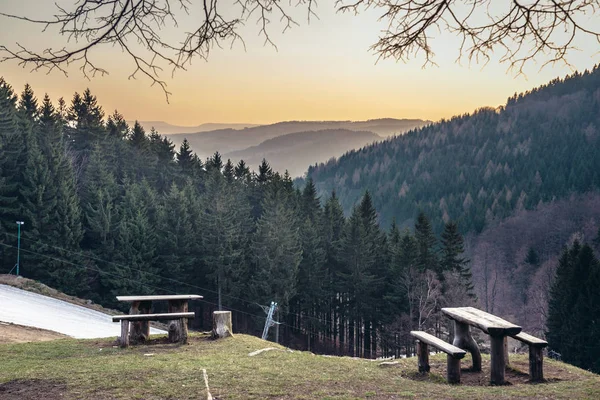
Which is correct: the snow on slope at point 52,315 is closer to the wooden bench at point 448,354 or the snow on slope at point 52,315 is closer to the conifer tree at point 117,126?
the wooden bench at point 448,354

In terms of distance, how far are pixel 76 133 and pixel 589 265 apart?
1880 inches

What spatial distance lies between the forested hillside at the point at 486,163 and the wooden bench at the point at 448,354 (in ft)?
314

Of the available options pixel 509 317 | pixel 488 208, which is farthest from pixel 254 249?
pixel 488 208

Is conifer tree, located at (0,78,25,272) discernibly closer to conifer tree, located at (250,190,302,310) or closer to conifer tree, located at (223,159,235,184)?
conifer tree, located at (250,190,302,310)

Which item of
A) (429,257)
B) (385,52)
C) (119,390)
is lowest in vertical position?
(429,257)

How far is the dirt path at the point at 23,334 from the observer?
15.5 metres

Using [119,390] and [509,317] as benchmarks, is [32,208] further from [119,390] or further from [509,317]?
[509,317]

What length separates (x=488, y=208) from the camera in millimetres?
105750

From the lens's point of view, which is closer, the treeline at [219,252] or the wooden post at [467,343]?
the wooden post at [467,343]

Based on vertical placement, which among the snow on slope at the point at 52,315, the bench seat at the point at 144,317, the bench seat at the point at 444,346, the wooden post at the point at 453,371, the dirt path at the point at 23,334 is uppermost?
the bench seat at the point at 444,346

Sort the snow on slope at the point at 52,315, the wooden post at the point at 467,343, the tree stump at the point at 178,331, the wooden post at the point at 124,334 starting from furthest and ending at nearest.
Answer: the snow on slope at the point at 52,315 → the tree stump at the point at 178,331 → the wooden post at the point at 124,334 → the wooden post at the point at 467,343

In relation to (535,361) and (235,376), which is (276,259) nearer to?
(535,361)

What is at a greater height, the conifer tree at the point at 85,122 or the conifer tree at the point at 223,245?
the conifer tree at the point at 85,122

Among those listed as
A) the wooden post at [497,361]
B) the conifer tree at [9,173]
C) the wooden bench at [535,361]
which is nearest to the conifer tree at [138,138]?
the conifer tree at [9,173]
